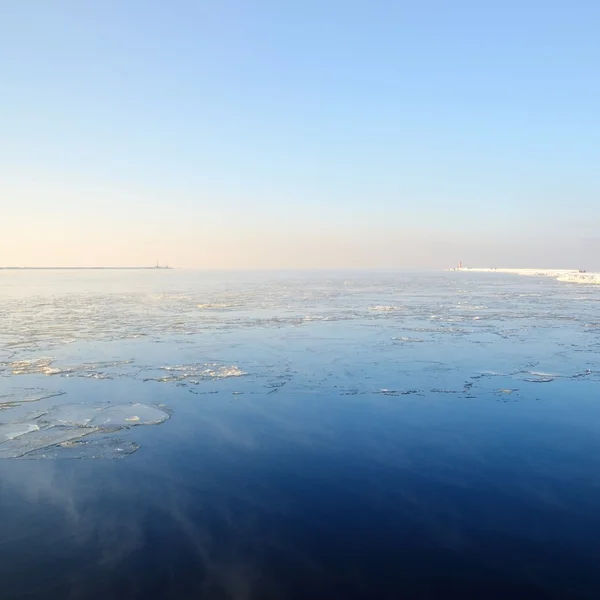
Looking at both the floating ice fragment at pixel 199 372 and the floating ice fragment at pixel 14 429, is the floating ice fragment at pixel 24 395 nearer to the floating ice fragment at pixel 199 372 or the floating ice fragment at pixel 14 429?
the floating ice fragment at pixel 14 429

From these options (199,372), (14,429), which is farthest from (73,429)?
(199,372)

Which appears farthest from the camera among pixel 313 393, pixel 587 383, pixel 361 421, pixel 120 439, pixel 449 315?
pixel 449 315

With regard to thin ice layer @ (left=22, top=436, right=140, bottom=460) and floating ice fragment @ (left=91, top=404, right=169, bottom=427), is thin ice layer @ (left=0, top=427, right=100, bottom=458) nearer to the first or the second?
thin ice layer @ (left=22, top=436, right=140, bottom=460)

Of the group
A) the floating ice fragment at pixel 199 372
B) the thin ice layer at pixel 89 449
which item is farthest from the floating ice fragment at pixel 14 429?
the floating ice fragment at pixel 199 372

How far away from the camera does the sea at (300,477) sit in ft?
13.8

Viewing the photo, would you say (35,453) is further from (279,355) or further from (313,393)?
(279,355)

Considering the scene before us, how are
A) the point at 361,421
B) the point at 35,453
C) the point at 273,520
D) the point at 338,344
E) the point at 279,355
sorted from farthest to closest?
the point at 338,344 → the point at 279,355 → the point at 361,421 → the point at 35,453 → the point at 273,520

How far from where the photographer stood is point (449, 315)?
960 inches

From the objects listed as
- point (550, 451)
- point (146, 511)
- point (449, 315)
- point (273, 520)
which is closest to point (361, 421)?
point (550, 451)

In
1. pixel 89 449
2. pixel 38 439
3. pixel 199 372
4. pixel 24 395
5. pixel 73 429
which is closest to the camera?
pixel 89 449

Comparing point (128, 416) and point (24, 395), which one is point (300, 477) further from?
point (24, 395)

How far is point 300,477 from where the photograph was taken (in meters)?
6.06

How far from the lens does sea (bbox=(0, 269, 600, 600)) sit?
4.20m

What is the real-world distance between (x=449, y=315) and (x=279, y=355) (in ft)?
43.2
